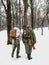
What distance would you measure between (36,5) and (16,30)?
41.0 m

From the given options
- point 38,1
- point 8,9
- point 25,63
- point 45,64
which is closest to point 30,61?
point 25,63

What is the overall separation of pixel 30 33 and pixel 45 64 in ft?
5.69

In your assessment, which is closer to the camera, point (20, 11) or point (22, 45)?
point (22, 45)

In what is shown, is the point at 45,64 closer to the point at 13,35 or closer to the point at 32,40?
the point at 32,40

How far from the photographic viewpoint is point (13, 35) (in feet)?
33.6

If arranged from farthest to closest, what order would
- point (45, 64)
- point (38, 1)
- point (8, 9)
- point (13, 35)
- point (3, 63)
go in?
point (38, 1)
point (8, 9)
point (13, 35)
point (3, 63)
point (45, 64)

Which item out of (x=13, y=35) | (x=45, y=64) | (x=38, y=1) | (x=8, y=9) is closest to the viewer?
(x=45, y=64)

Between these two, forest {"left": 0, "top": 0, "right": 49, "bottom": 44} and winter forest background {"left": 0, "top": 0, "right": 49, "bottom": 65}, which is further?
forest {"left": 0, "top": 0, "right": 49, "bottom": 44}

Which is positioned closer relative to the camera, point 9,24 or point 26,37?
point 26,37

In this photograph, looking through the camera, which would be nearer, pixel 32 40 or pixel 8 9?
pixel 32 40

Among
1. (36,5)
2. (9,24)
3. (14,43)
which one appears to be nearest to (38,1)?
(36,5)

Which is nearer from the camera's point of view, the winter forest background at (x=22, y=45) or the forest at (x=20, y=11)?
the winter forest background at (x=22, y=45)

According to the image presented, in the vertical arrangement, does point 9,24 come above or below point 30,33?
below

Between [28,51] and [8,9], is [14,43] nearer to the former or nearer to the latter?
[28,51]
